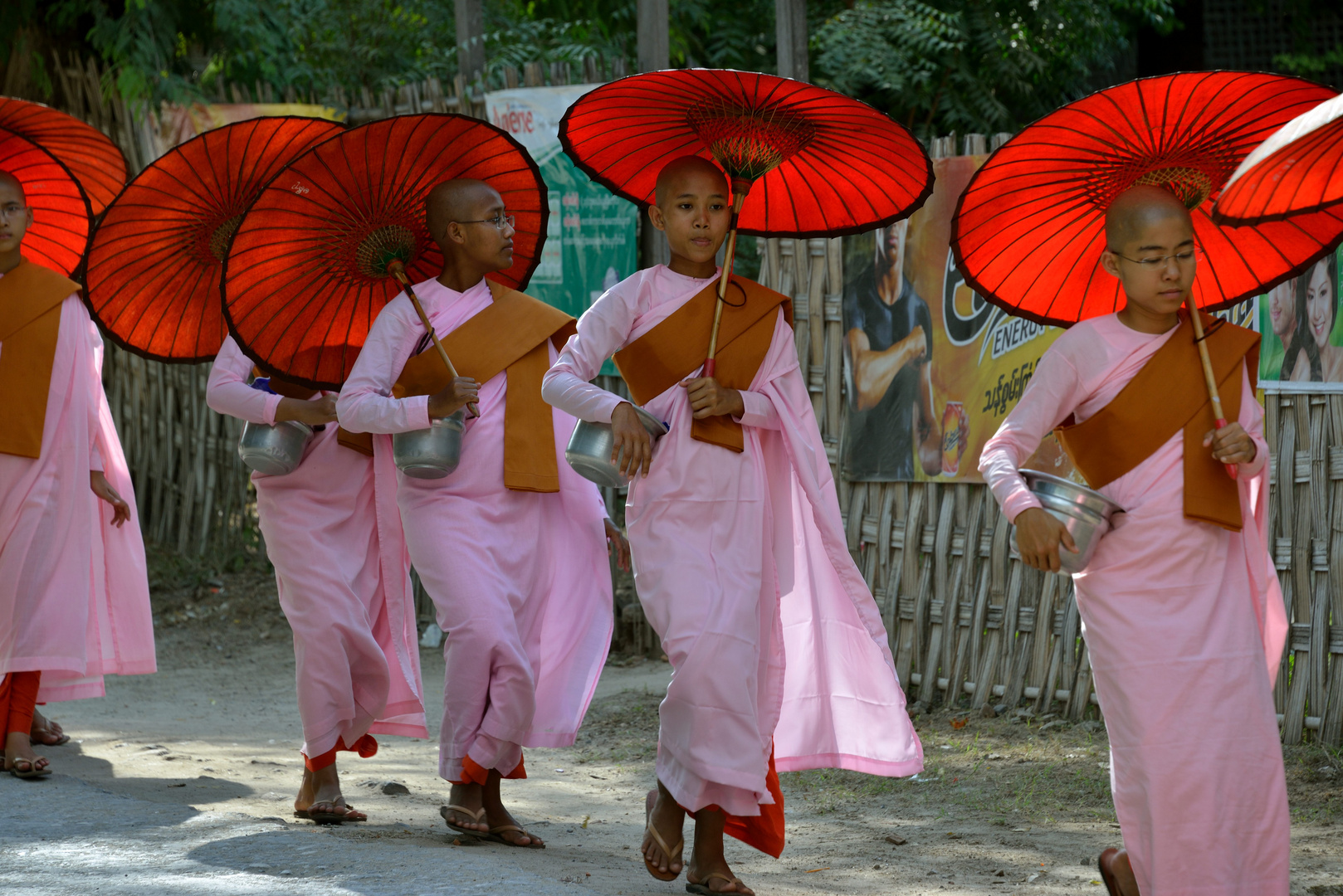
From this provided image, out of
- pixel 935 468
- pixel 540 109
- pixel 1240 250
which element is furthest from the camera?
pixel 540 109

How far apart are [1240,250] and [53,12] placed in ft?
30.8

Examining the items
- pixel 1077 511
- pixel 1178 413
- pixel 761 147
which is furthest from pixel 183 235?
pixel 1178 413

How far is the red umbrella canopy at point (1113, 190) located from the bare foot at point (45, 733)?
170 inches

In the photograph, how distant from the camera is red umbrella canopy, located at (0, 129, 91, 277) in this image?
5602 millimetres

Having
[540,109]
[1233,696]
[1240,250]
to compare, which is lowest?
[1233,696]

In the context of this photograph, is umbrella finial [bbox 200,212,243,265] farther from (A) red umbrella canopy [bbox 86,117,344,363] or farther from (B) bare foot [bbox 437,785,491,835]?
(B) bare foot [bbox 437,785,491,835]

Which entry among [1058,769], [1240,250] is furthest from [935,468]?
[1240,250]

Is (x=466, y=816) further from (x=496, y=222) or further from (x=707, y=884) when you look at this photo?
(x=496, y=222)

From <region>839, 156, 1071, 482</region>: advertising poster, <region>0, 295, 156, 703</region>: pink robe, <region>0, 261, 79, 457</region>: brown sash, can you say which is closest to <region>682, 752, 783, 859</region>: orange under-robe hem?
<region>839, 156, 1071, 482</region>: advertising poster

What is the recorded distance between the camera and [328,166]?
4.37 metres

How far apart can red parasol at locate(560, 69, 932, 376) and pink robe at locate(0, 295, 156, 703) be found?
2.38m

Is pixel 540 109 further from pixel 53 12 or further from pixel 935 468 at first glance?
pixel 53 12

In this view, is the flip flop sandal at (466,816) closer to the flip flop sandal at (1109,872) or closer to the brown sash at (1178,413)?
the flip flop sandal at (1109,872)

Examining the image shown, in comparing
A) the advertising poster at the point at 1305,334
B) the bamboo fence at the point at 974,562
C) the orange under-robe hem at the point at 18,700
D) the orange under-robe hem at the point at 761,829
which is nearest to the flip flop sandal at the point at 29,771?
the orange under-robe hem at the point at 18,700
